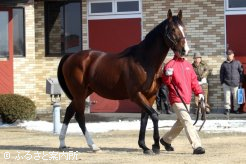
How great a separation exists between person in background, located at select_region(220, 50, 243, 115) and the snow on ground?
106 inches

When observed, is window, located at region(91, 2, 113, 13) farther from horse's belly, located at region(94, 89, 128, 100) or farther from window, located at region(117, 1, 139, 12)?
horse's belly, located at region(94, 89, 128, 100)

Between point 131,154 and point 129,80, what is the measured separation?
137 centimetres

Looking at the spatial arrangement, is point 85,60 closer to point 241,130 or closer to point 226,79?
point 241,130

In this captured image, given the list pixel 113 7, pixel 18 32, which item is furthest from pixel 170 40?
pixel 18 32

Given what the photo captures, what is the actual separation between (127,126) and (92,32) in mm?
6132

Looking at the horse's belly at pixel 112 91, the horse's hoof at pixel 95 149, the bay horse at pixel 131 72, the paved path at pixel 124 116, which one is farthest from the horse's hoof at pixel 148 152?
the paved path at pixel 124 116

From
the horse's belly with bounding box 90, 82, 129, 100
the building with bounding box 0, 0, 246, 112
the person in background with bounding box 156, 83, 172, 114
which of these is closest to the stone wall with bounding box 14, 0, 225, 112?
the building with bounding box 0, 0, 246, 112

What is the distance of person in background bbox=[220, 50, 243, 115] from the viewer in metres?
20.7

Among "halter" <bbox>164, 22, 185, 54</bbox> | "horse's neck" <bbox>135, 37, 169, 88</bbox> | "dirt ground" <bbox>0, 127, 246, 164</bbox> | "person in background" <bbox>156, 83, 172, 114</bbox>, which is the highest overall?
"halter" <bbox>164, 22, 185, 54</bbox>

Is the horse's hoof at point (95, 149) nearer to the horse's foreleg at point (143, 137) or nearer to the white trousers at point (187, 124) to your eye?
the horse's foreleg at point (143, 137)

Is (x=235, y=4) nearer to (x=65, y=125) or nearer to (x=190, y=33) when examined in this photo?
(x=190, y=33)

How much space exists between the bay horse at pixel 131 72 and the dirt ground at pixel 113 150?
431 mm

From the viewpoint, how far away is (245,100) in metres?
21.6

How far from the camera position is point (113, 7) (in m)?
22.7
